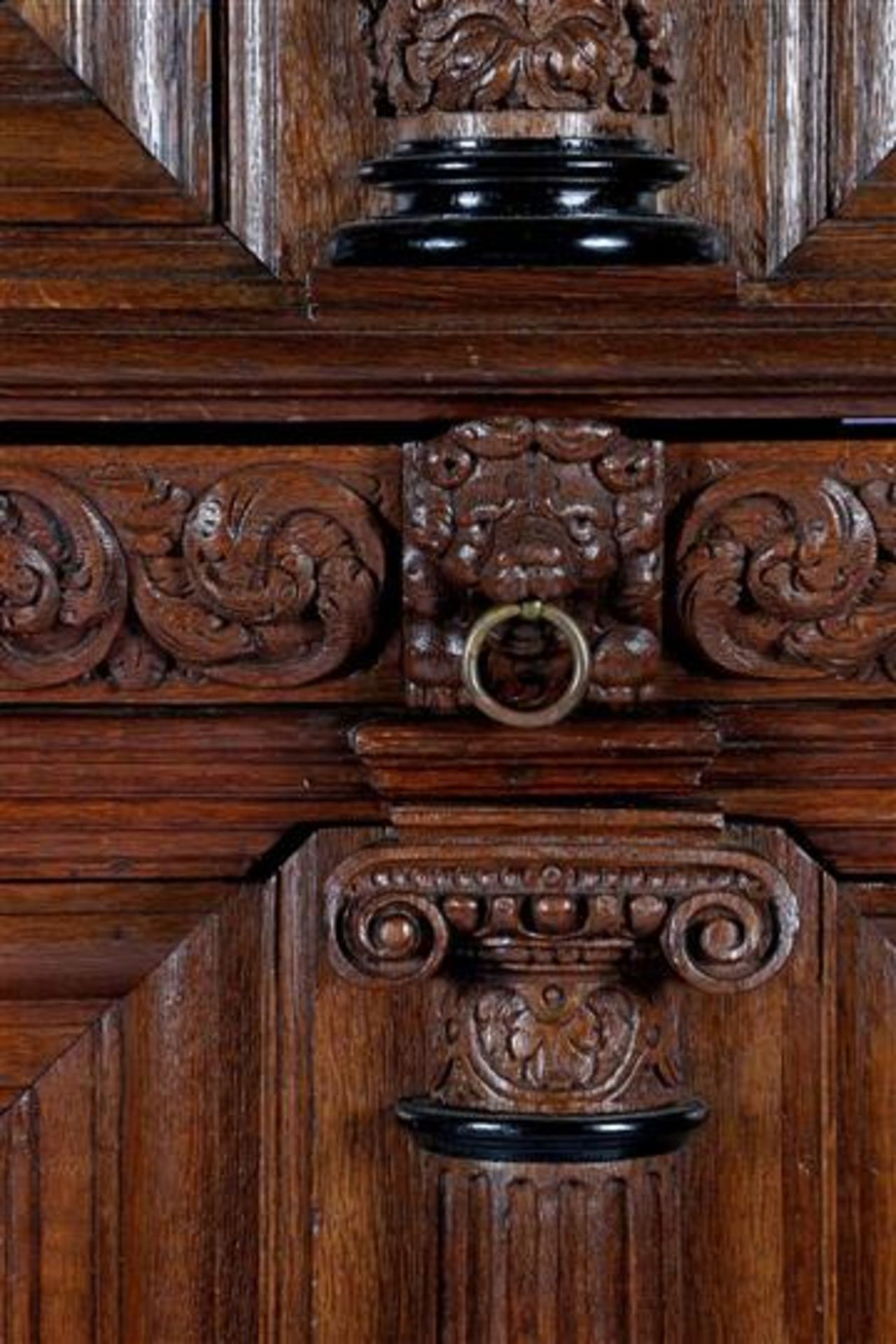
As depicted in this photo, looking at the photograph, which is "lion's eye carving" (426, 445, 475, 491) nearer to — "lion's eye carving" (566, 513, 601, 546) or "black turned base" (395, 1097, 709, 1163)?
"lion's eye carving" (566, 513, 601, 546)

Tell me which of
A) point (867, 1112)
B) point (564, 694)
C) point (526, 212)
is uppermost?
point (526, 212)

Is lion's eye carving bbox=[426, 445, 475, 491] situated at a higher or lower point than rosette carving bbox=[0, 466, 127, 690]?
higher

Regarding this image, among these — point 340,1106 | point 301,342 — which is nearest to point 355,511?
point 301,342

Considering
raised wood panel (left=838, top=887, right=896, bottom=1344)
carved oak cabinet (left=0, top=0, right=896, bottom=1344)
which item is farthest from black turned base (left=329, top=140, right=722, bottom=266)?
raised wood panel (left=838, top=887, right=896, bottom=1344)

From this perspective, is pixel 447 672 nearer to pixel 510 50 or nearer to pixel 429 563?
pixel 429 563

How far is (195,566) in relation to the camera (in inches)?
29.7

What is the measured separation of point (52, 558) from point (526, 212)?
141 mm

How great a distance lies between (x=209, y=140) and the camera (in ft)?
2.54

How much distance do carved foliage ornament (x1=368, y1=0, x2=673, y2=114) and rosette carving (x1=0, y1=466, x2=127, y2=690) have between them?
5.0 inches

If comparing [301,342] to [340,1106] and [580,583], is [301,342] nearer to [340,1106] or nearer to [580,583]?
[580,583]

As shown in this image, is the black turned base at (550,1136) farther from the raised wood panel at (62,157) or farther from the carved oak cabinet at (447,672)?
the raised wood panel at (62,157)

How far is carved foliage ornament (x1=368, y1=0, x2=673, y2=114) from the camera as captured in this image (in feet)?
2.44

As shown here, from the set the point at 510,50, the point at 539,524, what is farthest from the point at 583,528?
the point at 510,50

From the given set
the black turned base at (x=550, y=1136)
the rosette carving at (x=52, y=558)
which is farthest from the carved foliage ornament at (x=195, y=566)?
the black turned base at (x=550, y=1136)
